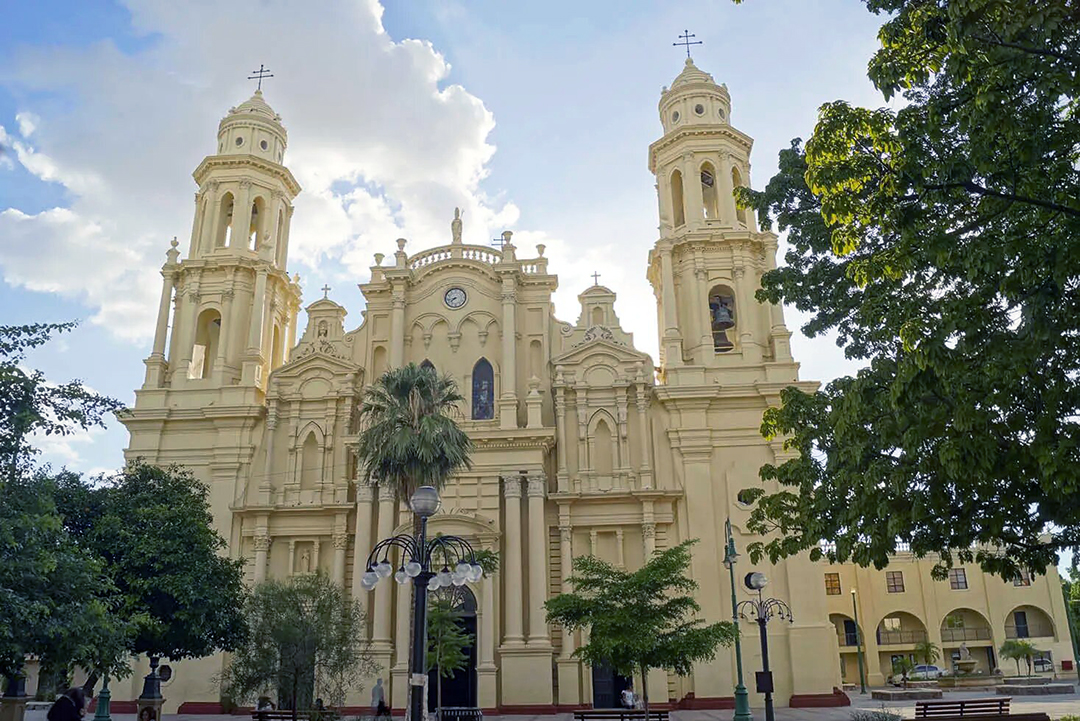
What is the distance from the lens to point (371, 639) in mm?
31234

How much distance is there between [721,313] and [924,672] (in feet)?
93.9

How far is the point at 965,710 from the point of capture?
20.8 metres

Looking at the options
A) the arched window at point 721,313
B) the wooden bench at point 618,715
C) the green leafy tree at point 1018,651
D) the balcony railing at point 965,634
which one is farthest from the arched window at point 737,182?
the balcony railing at point 965,634

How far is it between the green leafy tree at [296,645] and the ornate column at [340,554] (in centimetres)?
580

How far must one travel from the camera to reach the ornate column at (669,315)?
35.2 m

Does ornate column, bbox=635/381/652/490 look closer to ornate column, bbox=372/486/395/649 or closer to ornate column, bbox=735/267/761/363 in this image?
ornate column, bbox=735/267/761/363

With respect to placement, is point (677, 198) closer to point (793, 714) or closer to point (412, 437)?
point (412, 437)

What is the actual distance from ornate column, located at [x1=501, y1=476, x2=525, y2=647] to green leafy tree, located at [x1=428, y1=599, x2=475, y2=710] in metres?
2.27

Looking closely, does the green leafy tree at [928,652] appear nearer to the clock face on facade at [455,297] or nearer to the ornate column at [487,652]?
the ornate column at [487,652]

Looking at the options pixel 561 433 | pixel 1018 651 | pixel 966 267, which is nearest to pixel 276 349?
pixel 561 433

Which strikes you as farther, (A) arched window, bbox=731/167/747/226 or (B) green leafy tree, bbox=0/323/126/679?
(A) arched window, bbox=731/167/747/226

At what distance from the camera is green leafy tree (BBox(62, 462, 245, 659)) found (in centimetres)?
2136

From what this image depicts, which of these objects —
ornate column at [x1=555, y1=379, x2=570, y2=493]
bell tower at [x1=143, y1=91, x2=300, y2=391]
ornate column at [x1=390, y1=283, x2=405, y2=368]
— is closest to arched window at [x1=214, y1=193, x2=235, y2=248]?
bell tower at [x1=143, y1=91, x2=300, y2=391]

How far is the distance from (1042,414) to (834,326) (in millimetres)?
5900
